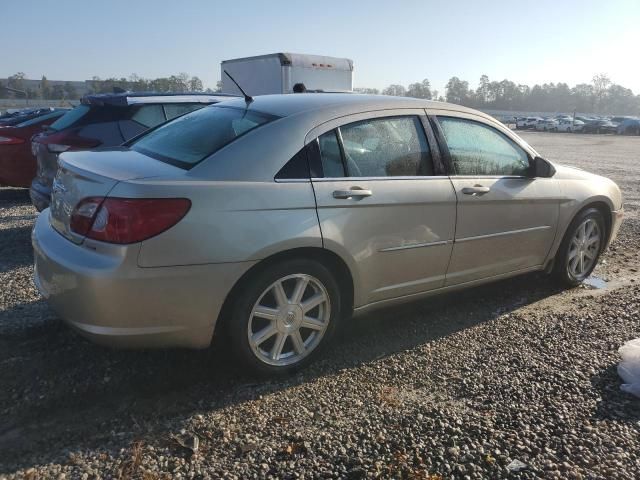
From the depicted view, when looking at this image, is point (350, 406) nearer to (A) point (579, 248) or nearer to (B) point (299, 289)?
(B) point (299, 289)

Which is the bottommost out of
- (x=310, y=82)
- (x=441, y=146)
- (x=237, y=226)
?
(x=237, y=226)

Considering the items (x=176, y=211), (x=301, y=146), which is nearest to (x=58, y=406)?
(x=176, y=211)

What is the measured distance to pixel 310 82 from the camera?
1349 centimetres

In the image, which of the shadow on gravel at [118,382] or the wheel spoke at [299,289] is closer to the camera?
the shadow on gravel at [118,382]

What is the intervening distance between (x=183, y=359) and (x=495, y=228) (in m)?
2.47

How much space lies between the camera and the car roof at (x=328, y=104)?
3566 mm

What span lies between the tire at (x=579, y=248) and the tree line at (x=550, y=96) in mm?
138467

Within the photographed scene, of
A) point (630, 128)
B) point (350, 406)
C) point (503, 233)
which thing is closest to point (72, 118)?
point (503, 233)

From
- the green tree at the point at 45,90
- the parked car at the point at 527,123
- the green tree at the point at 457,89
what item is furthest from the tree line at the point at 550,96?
the green tree at the point at 45,90

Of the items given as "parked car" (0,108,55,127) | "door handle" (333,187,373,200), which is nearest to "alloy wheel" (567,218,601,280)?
"door handle" (333,187,373,200)

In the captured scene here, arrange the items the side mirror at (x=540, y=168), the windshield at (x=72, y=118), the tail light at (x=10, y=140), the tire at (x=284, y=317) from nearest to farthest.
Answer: the tire at (x=284, y=317) → the side mirror at (x=540, y=168) → the windshield at (x=72, y=118) → the tail light at (x=10, y=140)

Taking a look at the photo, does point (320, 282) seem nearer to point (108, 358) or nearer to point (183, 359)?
point (183, 359)

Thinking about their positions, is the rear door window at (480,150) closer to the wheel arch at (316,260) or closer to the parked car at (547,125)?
the wheel arch at (316,260)

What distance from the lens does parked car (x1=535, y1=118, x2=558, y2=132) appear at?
197ft
